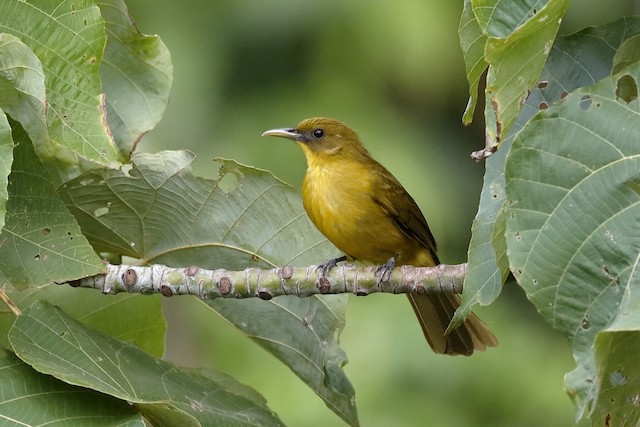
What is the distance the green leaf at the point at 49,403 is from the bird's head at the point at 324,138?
2.19 metres

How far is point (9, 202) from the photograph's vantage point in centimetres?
239

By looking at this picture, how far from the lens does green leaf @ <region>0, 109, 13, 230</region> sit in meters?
2.03

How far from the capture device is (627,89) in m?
1.88

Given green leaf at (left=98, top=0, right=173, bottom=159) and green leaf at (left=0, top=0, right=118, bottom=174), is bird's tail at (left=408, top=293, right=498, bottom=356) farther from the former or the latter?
green leaf at (left=0, top=0, right=118, bottom=174)

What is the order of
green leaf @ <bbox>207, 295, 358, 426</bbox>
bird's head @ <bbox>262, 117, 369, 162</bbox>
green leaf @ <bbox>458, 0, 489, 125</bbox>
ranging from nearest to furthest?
green leaf @ <bbox>458, 0, 489, 125</bbox>
green leaf @ <bbox>207, 295, 358, 426</bbox>
bird's head @ <bbox>262, 117, 369, 162</bbox>

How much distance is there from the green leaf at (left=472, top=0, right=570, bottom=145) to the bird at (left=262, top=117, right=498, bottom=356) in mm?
1816

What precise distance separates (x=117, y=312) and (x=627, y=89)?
1599mm

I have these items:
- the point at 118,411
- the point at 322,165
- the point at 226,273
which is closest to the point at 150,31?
the point at 322,165

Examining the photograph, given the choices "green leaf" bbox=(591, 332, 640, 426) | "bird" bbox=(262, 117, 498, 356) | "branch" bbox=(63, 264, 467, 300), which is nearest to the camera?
"green leaf" bbox=(591, 332, 640, 426)

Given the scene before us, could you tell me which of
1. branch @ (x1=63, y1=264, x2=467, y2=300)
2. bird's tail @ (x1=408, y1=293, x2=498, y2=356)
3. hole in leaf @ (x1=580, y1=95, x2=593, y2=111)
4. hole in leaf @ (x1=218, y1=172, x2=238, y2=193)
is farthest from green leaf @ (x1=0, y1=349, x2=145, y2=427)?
bird's tail @ (x1=408, y1=293, x2=498, y2=356)

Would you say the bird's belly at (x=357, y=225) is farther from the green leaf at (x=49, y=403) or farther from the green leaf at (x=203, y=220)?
the green leaf at (x=49, y=403)

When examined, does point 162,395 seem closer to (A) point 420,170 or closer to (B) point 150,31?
(A) point 420,170

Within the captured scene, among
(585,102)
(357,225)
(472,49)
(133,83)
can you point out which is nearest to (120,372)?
(133,83)

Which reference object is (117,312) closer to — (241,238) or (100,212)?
(100,212)
